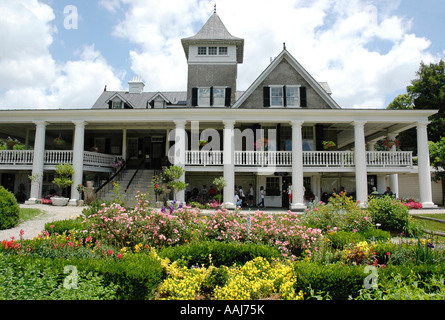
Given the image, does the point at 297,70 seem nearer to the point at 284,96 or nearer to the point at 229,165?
the point at 284,96

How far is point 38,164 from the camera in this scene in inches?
752

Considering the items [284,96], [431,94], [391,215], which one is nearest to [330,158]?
[284,96]

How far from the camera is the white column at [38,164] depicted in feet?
61.5

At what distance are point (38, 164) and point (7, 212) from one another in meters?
9.04

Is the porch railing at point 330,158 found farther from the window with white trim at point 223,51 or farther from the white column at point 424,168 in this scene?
the window with white trim at point 223,51

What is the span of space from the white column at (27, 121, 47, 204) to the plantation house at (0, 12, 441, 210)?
62mm

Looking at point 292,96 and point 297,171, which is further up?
point 292,96

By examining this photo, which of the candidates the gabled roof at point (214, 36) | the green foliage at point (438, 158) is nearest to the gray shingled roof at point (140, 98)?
the gabled roof at point (214, 36)

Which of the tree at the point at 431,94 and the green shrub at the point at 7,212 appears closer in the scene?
the green shrub at the point at 7,212

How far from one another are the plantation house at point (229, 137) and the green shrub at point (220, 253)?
10.9m

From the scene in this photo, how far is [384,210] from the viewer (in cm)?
1042

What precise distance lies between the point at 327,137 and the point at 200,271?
2036 centimetres

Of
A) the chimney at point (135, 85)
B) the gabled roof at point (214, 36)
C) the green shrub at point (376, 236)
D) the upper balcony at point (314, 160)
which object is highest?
the gabled roof at point (214, 36)
